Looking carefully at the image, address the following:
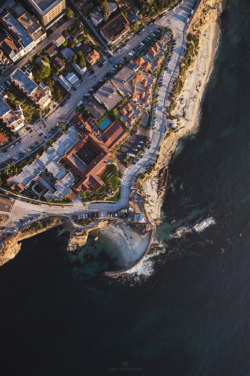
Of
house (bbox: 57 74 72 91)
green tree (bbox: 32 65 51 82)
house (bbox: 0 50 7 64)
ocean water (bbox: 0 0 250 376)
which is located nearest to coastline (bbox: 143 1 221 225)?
ocean water (bbox: 0 0 250 376)

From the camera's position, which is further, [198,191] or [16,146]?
[198,191]

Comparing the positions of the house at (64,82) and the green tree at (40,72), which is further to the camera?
the house at (64,82)

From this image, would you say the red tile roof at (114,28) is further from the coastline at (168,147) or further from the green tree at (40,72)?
the coastline at (168,147)

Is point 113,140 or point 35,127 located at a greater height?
point 35,127

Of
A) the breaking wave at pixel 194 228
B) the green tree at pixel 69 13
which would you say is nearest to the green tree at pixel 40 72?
the green tree at pixel 69 13

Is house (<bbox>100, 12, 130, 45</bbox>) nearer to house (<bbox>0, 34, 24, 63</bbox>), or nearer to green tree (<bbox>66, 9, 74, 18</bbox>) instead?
green tree (<bbox>66, 9, 74, 18</bbox>)

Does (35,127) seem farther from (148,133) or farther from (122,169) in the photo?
(148,133)

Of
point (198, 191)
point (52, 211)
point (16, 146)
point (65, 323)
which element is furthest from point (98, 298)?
point (16, 146)

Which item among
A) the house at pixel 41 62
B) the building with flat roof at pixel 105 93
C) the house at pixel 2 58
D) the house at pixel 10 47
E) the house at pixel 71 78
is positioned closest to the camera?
the house at pixel 10 47
